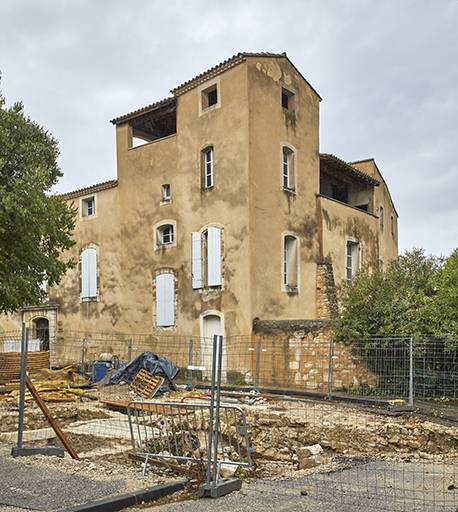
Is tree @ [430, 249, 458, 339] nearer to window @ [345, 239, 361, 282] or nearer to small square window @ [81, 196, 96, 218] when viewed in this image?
window @ [345, 239, 361, 282]

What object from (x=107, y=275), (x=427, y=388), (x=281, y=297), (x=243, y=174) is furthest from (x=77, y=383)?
(x=427, y=388)

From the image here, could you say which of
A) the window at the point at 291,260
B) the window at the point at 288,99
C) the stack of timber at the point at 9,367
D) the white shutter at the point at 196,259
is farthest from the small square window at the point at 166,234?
the stack of timber at the point at 9,367

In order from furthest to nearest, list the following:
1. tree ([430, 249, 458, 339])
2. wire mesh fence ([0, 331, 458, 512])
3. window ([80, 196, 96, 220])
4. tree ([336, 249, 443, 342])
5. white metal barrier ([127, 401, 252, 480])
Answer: window ([80, 196, 96, 220]) < tree ([336, 249, 443, 342]) < tree ([430, 249, 458, 339]) < wire mesh fence ([0, 331, 458, 512]) < white metal barrier ([127, 401, 252, 480])

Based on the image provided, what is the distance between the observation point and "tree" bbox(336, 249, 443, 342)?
11.7m

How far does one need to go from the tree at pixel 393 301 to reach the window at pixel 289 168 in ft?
19.3

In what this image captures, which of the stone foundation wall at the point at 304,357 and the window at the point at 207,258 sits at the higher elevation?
the window at the point at 207,258

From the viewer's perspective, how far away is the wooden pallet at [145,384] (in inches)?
529

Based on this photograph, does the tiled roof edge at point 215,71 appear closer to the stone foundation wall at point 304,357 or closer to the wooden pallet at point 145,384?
the stone foundation wall at point 304,357

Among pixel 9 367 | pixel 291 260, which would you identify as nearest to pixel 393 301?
pixel 291 260

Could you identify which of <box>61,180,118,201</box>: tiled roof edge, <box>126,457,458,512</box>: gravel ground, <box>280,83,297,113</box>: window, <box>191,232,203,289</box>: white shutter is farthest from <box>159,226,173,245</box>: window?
<box>126,457,458,512</box>: gravel ground

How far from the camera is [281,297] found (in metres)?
17.1

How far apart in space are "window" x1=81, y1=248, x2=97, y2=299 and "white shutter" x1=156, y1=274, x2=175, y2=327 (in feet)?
13.5

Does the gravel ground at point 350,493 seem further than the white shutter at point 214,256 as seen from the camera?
No

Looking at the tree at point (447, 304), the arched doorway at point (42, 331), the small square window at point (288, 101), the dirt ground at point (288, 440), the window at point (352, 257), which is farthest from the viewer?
the arched doorway at point (42, 331)
